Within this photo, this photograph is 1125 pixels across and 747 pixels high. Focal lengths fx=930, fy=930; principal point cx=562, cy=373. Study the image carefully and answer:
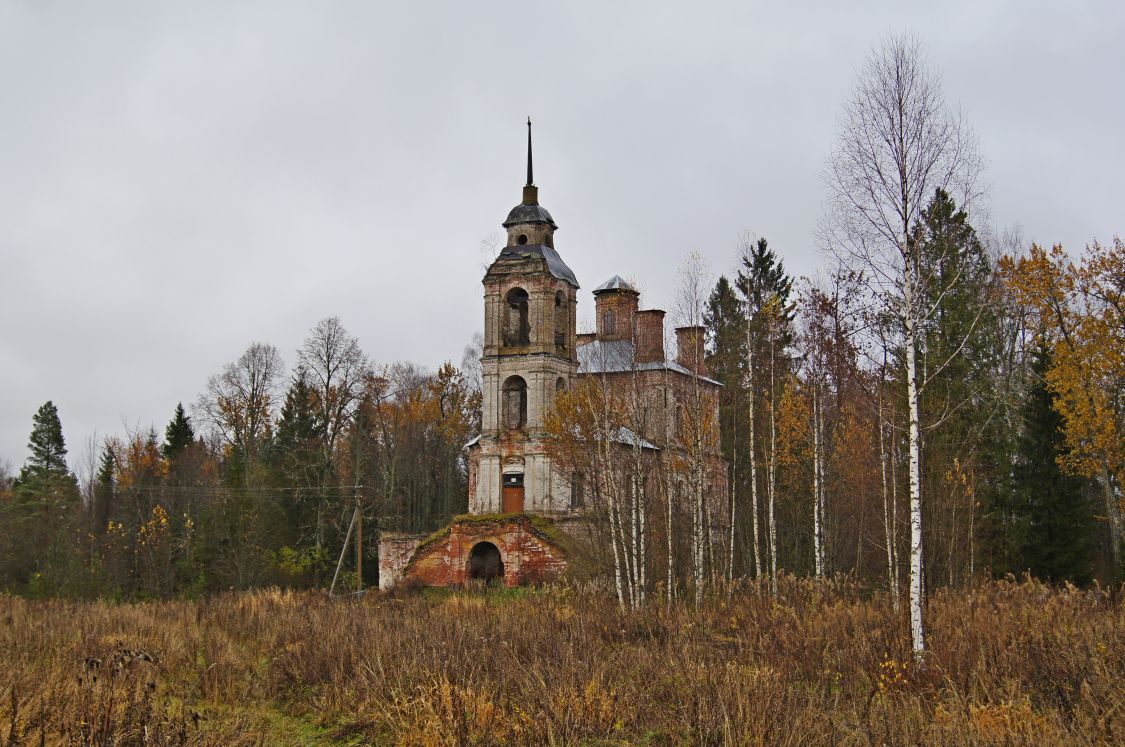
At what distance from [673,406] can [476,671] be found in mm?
14747

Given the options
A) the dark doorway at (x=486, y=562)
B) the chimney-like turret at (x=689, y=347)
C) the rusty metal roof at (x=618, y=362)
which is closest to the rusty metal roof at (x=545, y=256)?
the rusty metal roof at (x=618, y=362)

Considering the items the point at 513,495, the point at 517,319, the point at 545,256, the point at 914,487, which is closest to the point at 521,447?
the point at 513,495

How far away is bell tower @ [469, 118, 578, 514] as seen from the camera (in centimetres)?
3197

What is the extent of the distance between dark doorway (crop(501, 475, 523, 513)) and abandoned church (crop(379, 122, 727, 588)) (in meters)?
0.03

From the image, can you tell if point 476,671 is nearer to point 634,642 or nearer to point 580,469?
point 634,642

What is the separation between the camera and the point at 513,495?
32344mm

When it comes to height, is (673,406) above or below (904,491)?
above

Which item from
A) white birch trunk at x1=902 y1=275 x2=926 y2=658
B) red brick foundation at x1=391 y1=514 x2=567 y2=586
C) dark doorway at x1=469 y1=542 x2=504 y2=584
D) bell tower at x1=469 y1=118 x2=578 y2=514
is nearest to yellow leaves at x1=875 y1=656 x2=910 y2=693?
white birch trunk at x1=902 y1=275 x2=926 y2=658

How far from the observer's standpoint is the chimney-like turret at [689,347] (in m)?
20.3

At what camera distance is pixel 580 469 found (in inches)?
944

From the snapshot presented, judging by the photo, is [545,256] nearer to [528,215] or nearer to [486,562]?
[528,215]

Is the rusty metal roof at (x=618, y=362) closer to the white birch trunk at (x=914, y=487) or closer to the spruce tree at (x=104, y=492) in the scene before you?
the white birch trunk at (x=914, y=487)

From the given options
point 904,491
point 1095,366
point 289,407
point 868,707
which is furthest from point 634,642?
point 289,407

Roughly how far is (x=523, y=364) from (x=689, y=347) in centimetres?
1210
